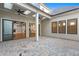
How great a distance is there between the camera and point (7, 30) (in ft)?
30.7

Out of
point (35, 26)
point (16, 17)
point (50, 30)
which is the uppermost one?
point (16, 17)

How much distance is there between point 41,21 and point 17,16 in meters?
6.02

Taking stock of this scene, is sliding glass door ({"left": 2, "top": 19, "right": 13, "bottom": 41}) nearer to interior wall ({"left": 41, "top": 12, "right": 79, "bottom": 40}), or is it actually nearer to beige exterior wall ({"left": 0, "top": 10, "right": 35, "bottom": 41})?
beige exterior wall ({"left": 0, "top": 10, "right": 35, "bottom": 41})

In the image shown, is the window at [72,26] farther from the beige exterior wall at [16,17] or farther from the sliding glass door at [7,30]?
the sliding glass door at [7,30]

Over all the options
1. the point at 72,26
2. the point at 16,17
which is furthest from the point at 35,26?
the point at 72,26

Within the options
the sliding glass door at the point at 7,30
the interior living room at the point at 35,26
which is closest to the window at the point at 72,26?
the interior living room at the point at 35,26

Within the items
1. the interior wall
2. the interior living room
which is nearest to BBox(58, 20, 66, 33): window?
the interior living room

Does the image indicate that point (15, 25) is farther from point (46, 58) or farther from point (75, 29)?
point (46, 58)

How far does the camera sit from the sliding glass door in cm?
903

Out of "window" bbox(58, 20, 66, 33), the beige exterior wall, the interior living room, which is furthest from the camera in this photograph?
"window" bbox(58, 20, 66, 33)

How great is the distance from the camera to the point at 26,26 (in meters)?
12.5

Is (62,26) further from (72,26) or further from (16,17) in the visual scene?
(16,17)

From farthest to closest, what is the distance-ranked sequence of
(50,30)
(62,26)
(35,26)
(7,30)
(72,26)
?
(50,30) < (62,26) < (72,26) < (35,26) < (7,30)

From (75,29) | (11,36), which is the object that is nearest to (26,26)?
(11,36)
